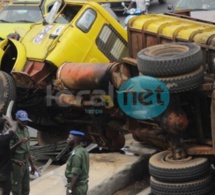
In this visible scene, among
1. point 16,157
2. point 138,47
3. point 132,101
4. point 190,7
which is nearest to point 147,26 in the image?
point 138,47

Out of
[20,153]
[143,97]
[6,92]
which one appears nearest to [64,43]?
[6,92]

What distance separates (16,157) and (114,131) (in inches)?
97.2

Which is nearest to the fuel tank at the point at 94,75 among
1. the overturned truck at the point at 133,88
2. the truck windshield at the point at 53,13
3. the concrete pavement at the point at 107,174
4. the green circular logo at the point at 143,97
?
the overturned truck at the point at 133,88

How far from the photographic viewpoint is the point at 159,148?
9.81 m

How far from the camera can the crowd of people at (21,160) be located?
23.9 feet

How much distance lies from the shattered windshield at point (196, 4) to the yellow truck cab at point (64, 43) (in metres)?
2.80

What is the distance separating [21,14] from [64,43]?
7.02m

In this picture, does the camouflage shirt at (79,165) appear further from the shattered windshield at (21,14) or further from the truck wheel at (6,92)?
the shattered windshield at (21,14)

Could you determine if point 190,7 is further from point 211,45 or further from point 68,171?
point 68,171

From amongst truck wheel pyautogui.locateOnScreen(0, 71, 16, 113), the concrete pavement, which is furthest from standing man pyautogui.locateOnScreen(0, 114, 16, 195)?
truck wheel pyautogui.locateOnScreen(0, 71, 16, 113)

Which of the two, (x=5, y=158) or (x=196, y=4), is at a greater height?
(x=5, y=158)

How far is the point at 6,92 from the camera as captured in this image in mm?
9711

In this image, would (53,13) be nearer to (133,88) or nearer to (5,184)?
(133,88)

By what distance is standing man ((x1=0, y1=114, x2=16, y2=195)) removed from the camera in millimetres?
7266
